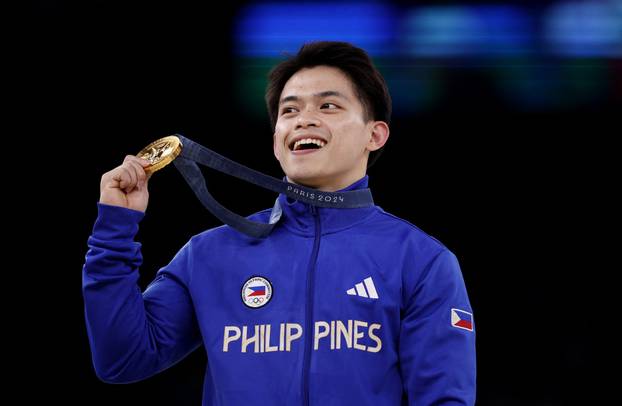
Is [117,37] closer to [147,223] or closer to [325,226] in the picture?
[147,223]

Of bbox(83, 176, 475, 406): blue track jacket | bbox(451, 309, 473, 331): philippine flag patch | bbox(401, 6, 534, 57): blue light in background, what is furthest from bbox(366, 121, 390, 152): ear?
bbox(401, 6, 534, 57): blue light in background

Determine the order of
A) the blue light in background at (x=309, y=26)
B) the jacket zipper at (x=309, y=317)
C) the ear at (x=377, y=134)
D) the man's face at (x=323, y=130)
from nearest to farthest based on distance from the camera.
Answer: the jacket zipper at (x=309, y=317) → the man's face at (x=323, y=130) → the ear at (x=377, y=134) → the blue light in background at (x=309, y=26)

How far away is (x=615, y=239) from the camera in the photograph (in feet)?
18.2

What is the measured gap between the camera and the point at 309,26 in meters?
4.48

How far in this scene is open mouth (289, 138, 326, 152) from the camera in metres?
1.95

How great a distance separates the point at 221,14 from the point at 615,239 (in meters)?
2.87

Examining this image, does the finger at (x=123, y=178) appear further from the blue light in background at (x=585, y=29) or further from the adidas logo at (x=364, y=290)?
the blue light in background at (x=585, y=29)

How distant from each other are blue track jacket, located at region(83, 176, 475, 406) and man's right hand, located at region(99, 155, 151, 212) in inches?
0.9

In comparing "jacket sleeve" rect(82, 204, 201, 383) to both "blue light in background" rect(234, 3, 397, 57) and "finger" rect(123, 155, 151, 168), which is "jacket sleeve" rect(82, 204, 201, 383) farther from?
"blue light in background" rect(234, 3, 397, 57)

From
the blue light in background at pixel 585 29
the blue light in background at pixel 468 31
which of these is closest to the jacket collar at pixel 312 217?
the blue light in background at pixel 468 31

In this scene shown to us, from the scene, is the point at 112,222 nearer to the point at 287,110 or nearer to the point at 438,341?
the point at 287,110

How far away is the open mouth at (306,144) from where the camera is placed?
195 cm

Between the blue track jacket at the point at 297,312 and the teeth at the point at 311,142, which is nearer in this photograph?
the blue track jacket at the point at 297,312

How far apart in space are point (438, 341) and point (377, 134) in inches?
22.8
